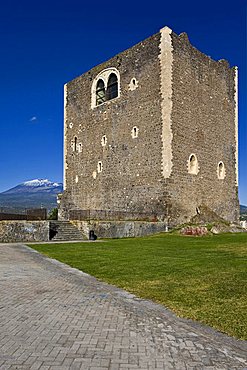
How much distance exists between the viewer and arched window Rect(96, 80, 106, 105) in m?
32.0

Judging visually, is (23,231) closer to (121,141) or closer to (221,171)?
(121,141)

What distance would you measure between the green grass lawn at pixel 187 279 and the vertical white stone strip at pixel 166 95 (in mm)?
12101

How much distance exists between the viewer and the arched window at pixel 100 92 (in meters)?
32.0

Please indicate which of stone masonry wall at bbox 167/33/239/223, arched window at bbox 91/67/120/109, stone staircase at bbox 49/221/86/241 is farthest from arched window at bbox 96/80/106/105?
stone staircase at bbox 49/221/86/241

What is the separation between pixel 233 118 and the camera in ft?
104

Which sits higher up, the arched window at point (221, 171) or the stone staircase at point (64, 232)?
the arched window at point (221, 171)

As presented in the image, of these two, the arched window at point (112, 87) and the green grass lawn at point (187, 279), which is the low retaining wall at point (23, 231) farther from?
the arched window at point (112, 87)

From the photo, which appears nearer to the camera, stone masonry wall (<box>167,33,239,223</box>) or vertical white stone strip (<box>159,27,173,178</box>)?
vertical white stone strip (<box>159,27,173,178</box>)

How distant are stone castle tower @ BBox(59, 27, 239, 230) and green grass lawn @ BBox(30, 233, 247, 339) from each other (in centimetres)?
1268

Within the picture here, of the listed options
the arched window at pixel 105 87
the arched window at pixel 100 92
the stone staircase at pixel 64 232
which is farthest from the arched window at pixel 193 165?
the arched window at pixel 100 92

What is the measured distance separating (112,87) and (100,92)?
208 centimetres

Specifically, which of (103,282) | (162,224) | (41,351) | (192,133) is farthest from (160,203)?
(41,351)

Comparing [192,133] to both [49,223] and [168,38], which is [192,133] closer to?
[168,38]

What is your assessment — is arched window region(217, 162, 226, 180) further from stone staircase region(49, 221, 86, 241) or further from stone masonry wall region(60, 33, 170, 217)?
stone staircase region(49, 221, 86, 241)
